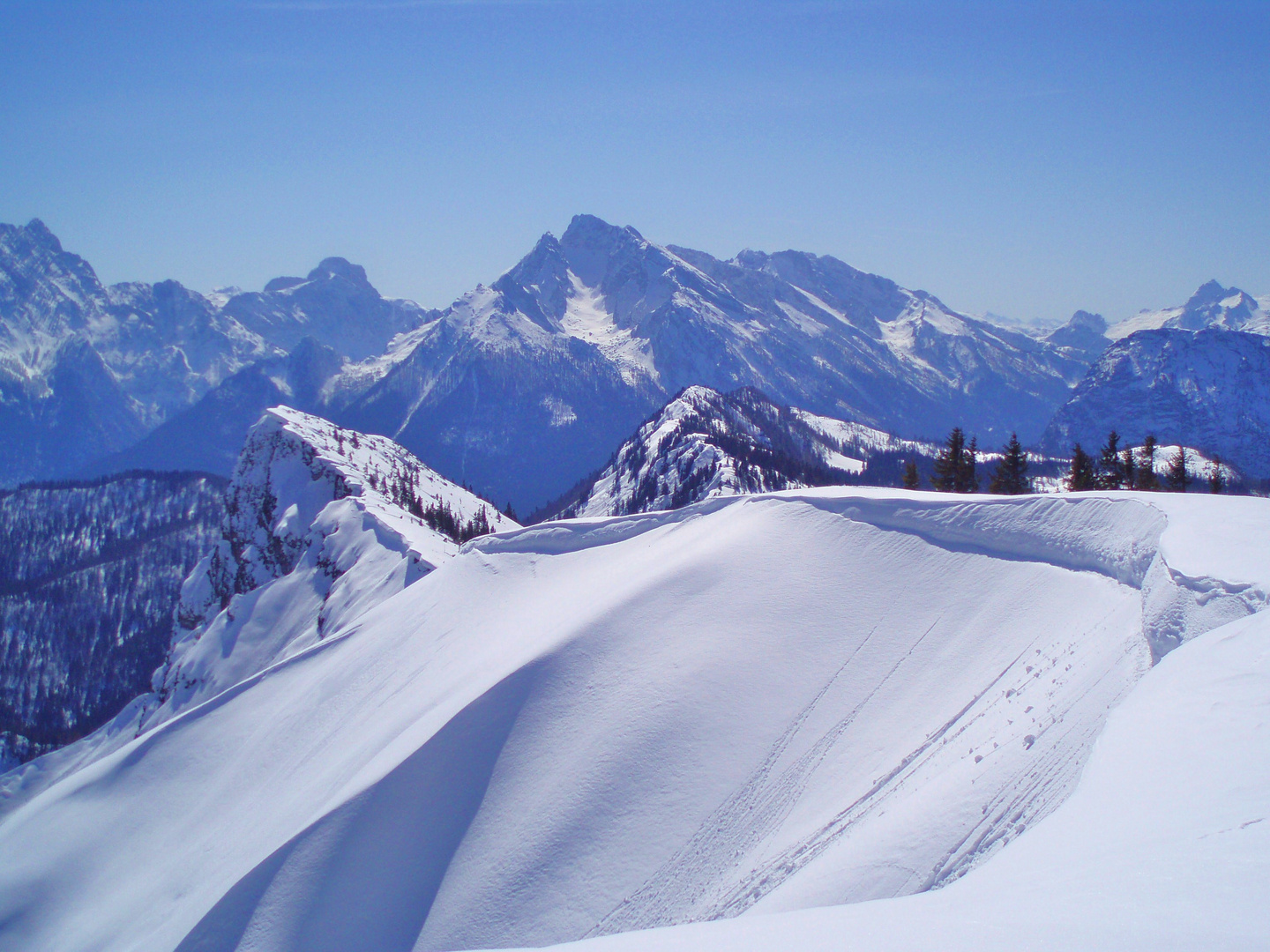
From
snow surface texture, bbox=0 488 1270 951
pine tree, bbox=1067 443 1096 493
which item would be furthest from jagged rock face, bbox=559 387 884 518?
snow surface texture, bbox=0 488 1270 951

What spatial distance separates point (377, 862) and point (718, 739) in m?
9.31

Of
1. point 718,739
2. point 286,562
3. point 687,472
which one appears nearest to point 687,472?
point 687,472

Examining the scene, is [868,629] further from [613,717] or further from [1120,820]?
[1120,820]

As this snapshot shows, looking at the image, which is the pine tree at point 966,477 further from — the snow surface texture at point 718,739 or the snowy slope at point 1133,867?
the snowy slope at point 1133,867

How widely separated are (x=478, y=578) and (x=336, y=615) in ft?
102

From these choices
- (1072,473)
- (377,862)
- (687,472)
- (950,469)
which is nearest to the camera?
(377,862)

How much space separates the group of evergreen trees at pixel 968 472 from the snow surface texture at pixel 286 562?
139 ft

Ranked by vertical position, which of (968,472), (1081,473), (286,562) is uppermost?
(968,472)

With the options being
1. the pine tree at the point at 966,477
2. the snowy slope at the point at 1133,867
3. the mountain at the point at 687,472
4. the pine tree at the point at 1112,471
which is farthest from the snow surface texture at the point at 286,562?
the pine tree at the point at 1112,471

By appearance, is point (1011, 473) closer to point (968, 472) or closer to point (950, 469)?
point (968, 472)

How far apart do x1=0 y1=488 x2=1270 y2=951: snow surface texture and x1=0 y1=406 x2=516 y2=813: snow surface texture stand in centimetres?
3237

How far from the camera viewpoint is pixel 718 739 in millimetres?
18469

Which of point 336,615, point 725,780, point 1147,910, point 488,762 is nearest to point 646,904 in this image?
point 725,780

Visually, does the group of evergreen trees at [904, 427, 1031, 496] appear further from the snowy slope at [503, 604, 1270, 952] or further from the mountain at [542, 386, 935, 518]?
the mountain at [542, 386, 935, 518]
